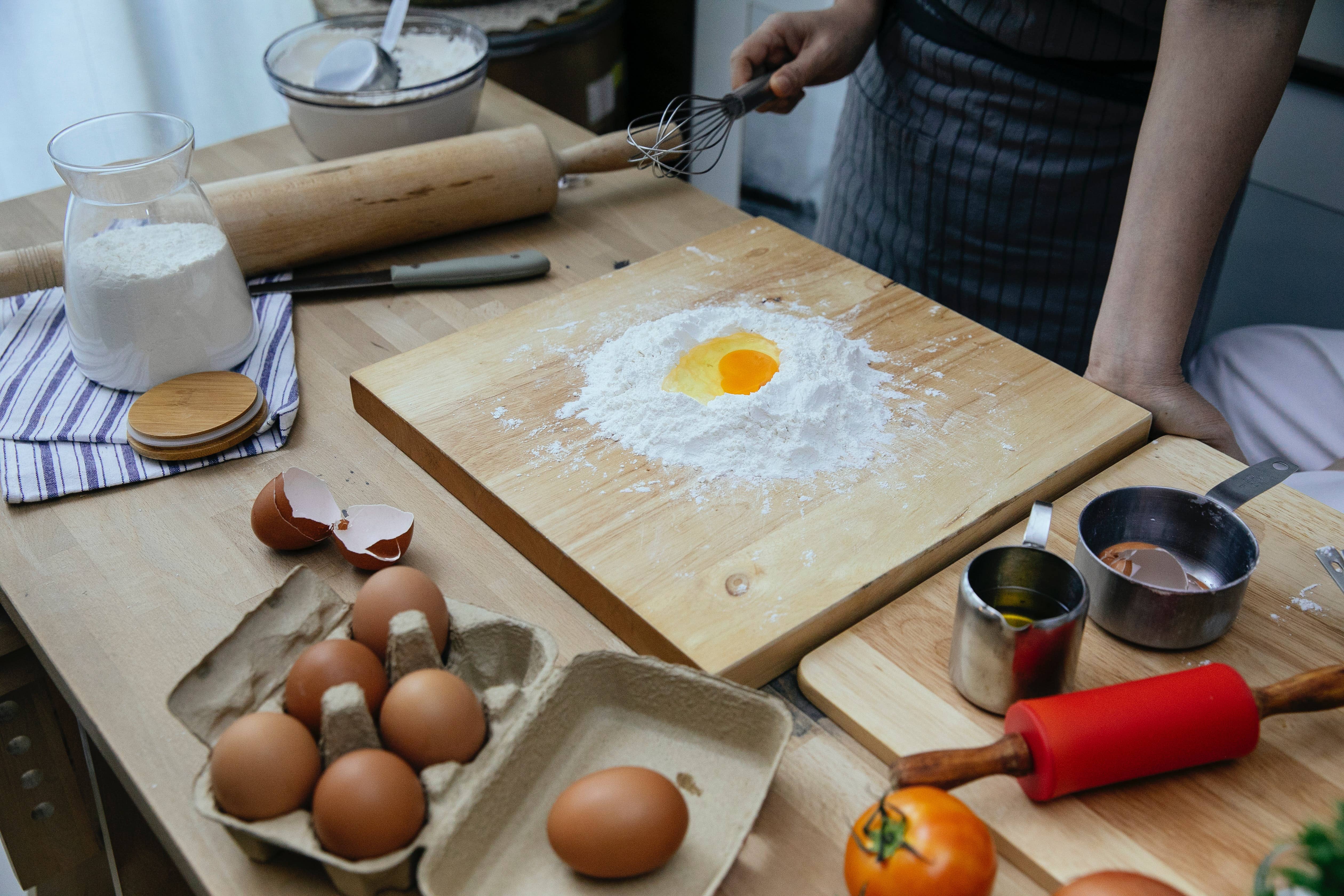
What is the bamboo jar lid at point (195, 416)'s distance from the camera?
3.54 feet

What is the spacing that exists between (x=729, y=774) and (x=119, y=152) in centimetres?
103

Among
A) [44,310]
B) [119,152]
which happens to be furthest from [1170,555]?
[44,310]

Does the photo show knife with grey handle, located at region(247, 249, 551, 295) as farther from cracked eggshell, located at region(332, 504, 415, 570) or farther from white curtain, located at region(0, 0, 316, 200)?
white curtain, located at region(0, 0, 316, 200)

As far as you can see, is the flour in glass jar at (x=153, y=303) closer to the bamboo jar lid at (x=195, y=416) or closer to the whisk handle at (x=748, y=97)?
Answer: the bamboo jar lid at (x=195, y=416)

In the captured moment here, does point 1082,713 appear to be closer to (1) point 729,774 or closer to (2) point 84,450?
(1) point 729,774

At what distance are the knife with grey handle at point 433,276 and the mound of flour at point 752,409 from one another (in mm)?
296

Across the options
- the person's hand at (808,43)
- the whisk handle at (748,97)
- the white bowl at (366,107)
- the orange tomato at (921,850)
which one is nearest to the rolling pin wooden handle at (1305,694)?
the orange tomato at (921,850)

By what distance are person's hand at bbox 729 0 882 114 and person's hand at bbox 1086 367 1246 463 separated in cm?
68

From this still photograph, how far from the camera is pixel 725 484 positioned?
1.01 m

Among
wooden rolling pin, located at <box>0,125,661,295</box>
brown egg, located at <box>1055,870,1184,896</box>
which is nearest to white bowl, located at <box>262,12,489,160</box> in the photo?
wooden rolling pin, located at <box>0,125,661,295</box>

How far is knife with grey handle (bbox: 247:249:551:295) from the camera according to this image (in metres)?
1.38

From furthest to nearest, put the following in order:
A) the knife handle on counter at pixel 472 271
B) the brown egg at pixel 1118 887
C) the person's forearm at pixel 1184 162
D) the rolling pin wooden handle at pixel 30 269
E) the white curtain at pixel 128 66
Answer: the white curtain at pixel 128 66 → the knife handle on counter at pixel 472 271 → the rolling pin wooden handle at pixel 30 269 → the person's forearm at pixel 1184 162 → the brown egg at pixel 1118 887

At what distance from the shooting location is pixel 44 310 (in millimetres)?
1313

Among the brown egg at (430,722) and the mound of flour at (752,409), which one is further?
the mound of flour at (752,409)
